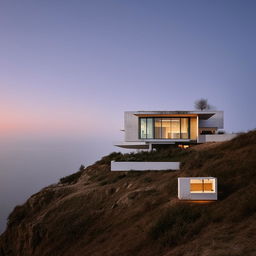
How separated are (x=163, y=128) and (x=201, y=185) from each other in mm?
13990

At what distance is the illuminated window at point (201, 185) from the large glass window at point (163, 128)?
13500mm

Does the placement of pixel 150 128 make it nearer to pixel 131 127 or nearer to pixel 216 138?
pixel 131 127

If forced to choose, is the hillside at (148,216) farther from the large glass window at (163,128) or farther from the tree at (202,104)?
the tree at (202,104)

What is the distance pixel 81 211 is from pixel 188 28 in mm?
36215

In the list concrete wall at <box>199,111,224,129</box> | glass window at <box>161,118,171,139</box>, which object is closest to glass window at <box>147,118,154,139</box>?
glass window at <box>161,118,171,139</box>

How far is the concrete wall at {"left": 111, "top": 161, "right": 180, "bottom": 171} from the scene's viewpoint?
59.1 feet

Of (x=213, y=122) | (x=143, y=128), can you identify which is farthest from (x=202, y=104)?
(x=143, y=128)

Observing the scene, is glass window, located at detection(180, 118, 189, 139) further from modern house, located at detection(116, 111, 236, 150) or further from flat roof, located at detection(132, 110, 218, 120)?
flat roof, located at detection(132, 110, 218, 120)

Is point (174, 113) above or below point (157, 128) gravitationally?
above

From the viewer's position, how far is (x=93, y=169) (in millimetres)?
24469

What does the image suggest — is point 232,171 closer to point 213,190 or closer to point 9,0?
point 213,190

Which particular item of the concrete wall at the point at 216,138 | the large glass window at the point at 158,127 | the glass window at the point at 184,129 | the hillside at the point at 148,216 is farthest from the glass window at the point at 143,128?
the concrete wall at the point at 216,138

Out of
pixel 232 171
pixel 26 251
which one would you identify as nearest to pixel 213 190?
pixel 232 171

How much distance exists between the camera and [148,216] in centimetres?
1147
